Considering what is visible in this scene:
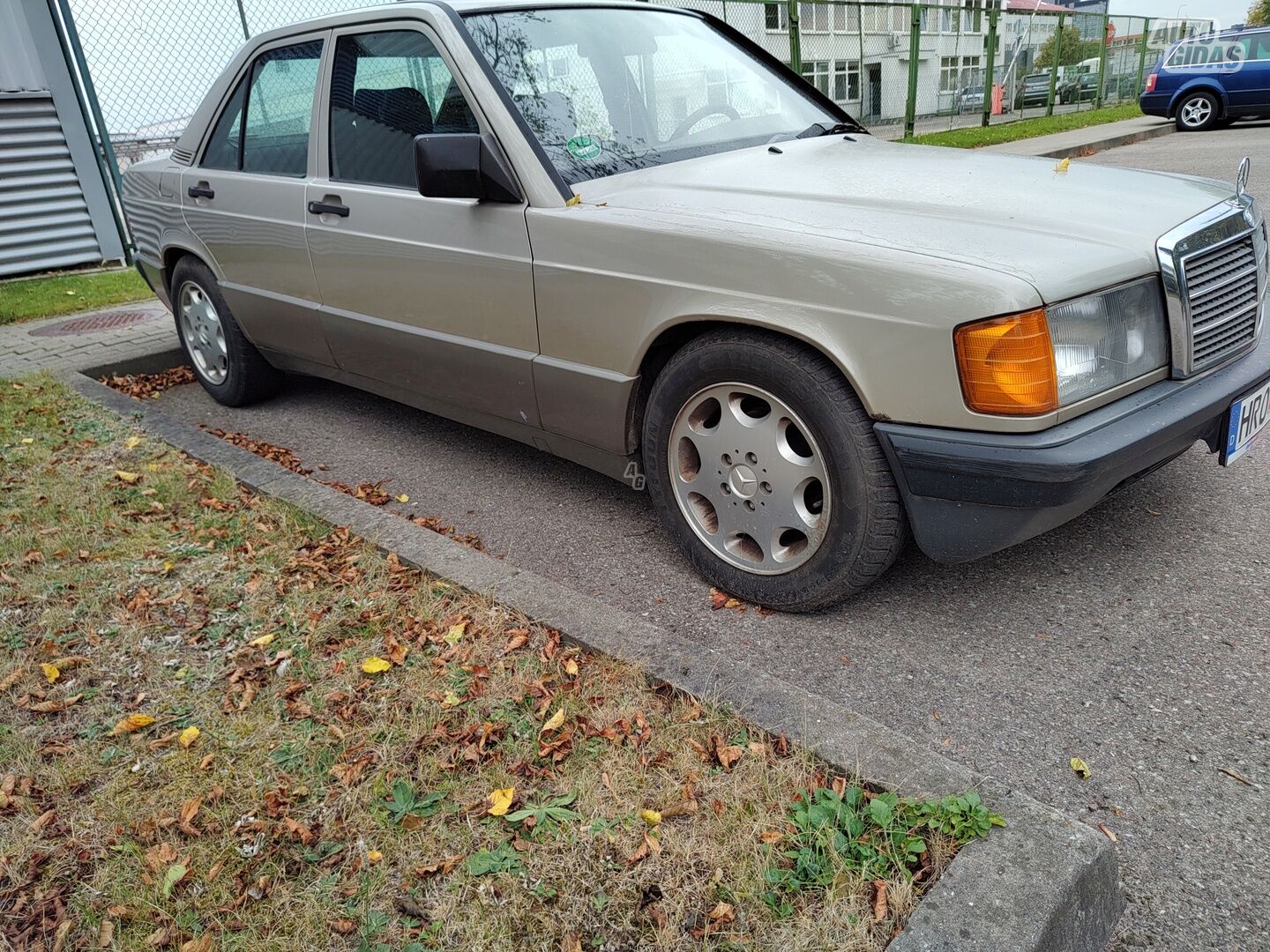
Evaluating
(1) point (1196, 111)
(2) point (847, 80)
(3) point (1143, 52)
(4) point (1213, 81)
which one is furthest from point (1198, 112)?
(3) point (1143, 52)

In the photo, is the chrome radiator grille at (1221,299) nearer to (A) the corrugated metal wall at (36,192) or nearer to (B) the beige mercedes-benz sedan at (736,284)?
(B) the beige mercedes-benz sedan at (736,284)

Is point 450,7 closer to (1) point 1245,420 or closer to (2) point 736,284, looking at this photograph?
(2) point 736,284

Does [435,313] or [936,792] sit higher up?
[435,313]

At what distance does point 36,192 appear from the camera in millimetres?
8898

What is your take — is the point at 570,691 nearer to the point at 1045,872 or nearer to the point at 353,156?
the point at 1045,872

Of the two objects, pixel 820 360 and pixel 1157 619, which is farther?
pixel 1157 619

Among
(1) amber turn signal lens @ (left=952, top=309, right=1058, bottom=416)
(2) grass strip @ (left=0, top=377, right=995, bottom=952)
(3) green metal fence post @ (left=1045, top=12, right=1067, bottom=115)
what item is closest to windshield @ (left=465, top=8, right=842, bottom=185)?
(1) amber turn signal lens @ (left=952, top=309, right=1058, bottom=416)

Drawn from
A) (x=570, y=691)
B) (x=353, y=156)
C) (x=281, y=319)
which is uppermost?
(x=353, y=156)

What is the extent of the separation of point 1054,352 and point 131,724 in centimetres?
244

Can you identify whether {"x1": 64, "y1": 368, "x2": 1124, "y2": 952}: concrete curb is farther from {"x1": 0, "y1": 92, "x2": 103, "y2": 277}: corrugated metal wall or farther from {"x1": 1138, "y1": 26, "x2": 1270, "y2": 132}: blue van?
{"x1": 1138, "y1": 26, "x2": 1270, "y2": 132}: blue van

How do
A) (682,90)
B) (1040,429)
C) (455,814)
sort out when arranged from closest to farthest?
(455,814) < (1040,429) < (682,90)

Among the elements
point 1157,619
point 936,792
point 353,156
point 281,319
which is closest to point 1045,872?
point 936,792

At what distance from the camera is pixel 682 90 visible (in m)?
3.49

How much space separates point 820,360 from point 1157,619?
48.1 inches
